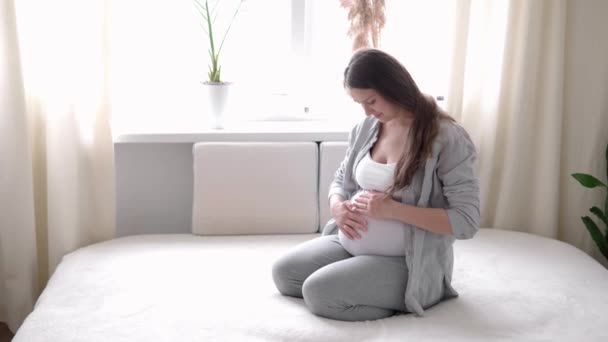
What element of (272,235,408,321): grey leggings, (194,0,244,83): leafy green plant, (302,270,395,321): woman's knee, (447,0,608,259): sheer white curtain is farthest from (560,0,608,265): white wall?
(194,0,244,83): leafy green plant

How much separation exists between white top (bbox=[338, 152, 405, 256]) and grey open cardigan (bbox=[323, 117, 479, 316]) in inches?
1.4

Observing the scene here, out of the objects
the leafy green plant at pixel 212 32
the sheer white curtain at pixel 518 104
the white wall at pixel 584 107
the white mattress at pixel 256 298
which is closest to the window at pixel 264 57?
the leafy green plant at pixel 212 32

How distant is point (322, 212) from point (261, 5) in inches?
37.3

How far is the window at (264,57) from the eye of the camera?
2760 mm

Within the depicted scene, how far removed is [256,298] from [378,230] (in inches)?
16.7

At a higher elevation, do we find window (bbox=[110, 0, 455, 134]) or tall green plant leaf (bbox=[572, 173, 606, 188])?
window (bbox=[110, 0, 455, 134])

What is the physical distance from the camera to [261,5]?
286 centimetres

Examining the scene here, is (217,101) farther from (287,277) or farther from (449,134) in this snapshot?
(449,134)

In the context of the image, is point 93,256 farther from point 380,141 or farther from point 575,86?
point 575,86

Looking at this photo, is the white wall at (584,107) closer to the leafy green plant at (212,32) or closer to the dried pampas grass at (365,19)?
the dried pampas grass at (365,19)

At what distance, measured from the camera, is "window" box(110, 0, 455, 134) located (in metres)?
2.76

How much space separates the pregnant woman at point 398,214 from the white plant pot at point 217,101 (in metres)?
0.83

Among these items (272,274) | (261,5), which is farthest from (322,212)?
(261,5)

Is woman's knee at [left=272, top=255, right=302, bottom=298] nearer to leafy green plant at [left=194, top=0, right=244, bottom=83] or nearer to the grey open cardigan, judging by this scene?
the grey open cardigan
